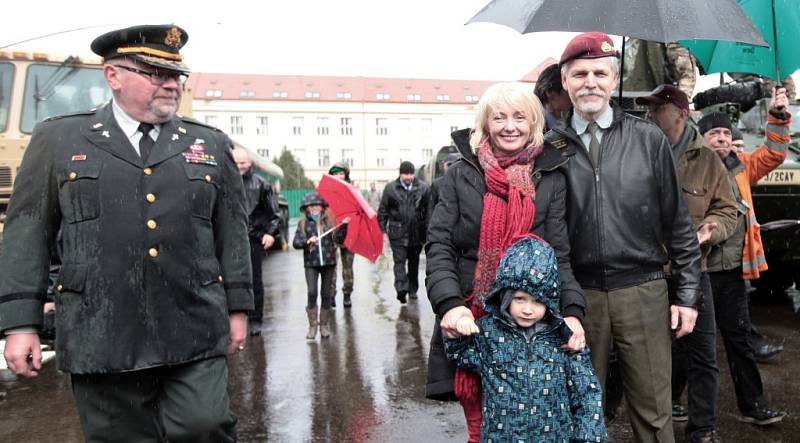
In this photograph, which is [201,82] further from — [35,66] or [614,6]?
[614,6]

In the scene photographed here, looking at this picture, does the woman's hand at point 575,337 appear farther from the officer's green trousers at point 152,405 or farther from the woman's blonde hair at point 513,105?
the officer's green trousers at point 152,405

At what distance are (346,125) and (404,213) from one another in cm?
7772

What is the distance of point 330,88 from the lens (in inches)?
3438

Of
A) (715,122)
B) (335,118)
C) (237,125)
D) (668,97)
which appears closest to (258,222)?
(715,122)

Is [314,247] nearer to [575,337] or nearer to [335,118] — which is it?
[575,337]

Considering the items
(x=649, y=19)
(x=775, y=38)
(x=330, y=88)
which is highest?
(x=330, y=88)

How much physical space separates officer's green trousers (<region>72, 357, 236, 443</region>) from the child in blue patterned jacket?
896mm

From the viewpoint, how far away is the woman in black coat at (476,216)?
2.87m

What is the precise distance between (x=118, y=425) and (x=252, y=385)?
2883 mm

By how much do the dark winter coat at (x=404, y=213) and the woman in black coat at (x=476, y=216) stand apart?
6.19 meters

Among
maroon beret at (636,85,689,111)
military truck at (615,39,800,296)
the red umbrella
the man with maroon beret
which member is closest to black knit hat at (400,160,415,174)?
the red umbrella

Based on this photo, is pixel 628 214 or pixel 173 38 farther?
pixel 628 214

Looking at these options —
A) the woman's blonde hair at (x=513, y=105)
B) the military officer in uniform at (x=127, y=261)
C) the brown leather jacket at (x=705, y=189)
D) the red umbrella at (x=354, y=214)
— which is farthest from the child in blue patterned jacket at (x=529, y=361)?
the red umbrella at (x=354, y=214)

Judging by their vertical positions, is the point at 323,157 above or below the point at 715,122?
above
